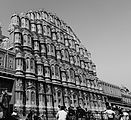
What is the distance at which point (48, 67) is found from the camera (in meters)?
32.3

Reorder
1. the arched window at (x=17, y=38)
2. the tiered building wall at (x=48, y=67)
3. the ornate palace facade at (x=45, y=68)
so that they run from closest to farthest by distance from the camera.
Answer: the ornate palace facade at (x=45, y=68)
the tiered building wall at (x=48, y=67)
the arched window at (x=17, y=38)

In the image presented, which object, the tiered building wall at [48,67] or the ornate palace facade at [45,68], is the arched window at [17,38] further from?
the tiered building wall at [48,67]

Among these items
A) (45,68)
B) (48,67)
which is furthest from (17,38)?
(48,67)

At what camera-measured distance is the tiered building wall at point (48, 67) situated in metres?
28.0

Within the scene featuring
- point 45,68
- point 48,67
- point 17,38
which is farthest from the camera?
point 48,67

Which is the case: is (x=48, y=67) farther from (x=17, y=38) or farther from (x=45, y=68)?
(x=17, y=38)

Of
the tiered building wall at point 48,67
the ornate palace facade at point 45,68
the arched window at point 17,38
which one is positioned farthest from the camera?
the arched window at point 17,38

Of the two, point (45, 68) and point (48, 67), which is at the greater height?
point (48, 67)

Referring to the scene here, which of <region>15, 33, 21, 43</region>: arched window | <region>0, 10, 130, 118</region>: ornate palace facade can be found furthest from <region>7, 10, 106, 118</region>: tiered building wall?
<region>15, 33, 21, 43</region>: arched window

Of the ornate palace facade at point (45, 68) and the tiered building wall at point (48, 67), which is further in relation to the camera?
the tiered building wall at point (48, 67)

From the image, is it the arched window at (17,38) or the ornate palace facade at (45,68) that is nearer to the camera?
the ornate palace facade at (45,68)

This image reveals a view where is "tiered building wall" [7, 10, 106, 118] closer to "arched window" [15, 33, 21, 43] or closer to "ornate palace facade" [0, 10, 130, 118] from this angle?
"ornate palace facade" [0, 10, 130, 118]

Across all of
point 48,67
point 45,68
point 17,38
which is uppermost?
point 17,38

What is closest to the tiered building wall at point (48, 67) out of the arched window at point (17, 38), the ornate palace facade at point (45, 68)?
the ornate palace facade at point (45, 68)
